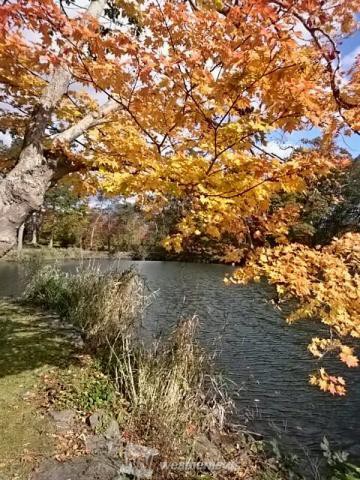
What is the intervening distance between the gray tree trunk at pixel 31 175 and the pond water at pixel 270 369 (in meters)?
3.62

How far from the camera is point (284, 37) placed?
3.25 metres

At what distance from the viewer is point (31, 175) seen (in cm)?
397

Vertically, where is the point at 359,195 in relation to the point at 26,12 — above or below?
above

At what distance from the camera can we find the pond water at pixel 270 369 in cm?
650

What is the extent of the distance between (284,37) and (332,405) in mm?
6608

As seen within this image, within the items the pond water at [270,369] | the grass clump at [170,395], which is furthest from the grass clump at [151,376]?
the pond water at [270,369]

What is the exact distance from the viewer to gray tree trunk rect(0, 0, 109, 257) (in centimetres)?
385

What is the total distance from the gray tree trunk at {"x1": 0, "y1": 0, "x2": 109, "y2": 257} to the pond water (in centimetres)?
362

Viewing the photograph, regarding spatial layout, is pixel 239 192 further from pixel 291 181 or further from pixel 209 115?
pixel 209 115

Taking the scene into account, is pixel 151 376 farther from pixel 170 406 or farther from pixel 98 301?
pixel 98 301

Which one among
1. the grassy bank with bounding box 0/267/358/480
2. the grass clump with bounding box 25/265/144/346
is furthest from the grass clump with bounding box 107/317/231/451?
the grass clump with bounding box 25/265/144/346

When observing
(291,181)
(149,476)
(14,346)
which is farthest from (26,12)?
(14,346)

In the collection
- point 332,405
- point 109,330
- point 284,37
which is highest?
point 284,37

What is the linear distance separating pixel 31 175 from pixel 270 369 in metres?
7.40
